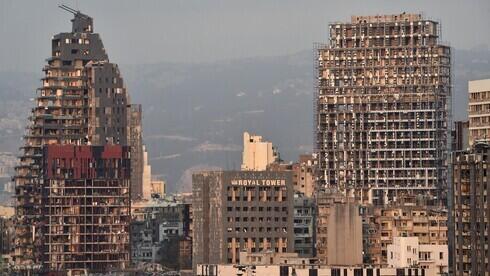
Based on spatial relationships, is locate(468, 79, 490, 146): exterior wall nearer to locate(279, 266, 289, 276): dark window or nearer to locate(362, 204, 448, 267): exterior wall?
locate(279, 266, 289, 276): dark window

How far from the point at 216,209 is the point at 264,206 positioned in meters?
3.23

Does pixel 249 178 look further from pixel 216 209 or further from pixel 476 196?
pixel 476 196

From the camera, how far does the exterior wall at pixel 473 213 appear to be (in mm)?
151125

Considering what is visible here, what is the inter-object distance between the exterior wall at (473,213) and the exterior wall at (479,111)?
23.8 feet

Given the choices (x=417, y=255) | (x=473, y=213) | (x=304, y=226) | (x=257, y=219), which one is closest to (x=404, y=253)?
(x=417, y=255)

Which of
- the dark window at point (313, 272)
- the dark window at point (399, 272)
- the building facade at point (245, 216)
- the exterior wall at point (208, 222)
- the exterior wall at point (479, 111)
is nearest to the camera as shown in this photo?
the exterior wall at point (479, 111)

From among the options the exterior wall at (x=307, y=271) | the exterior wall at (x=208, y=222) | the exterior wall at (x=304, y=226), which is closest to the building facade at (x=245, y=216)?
the exterior wall at (x=208, y=222)

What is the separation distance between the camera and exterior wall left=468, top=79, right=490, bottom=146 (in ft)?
533

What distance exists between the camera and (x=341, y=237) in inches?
7067

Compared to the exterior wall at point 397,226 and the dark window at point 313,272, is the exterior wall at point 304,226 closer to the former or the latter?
the exterior wall at point 397,226

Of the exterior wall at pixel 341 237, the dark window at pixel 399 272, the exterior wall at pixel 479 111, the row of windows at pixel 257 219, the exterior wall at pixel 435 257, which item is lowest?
the dark window at pixel 399 272

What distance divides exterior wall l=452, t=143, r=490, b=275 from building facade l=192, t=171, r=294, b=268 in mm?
37339

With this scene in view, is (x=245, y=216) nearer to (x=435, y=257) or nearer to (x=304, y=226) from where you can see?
(x=304, y=226)

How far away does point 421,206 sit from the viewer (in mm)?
196750
